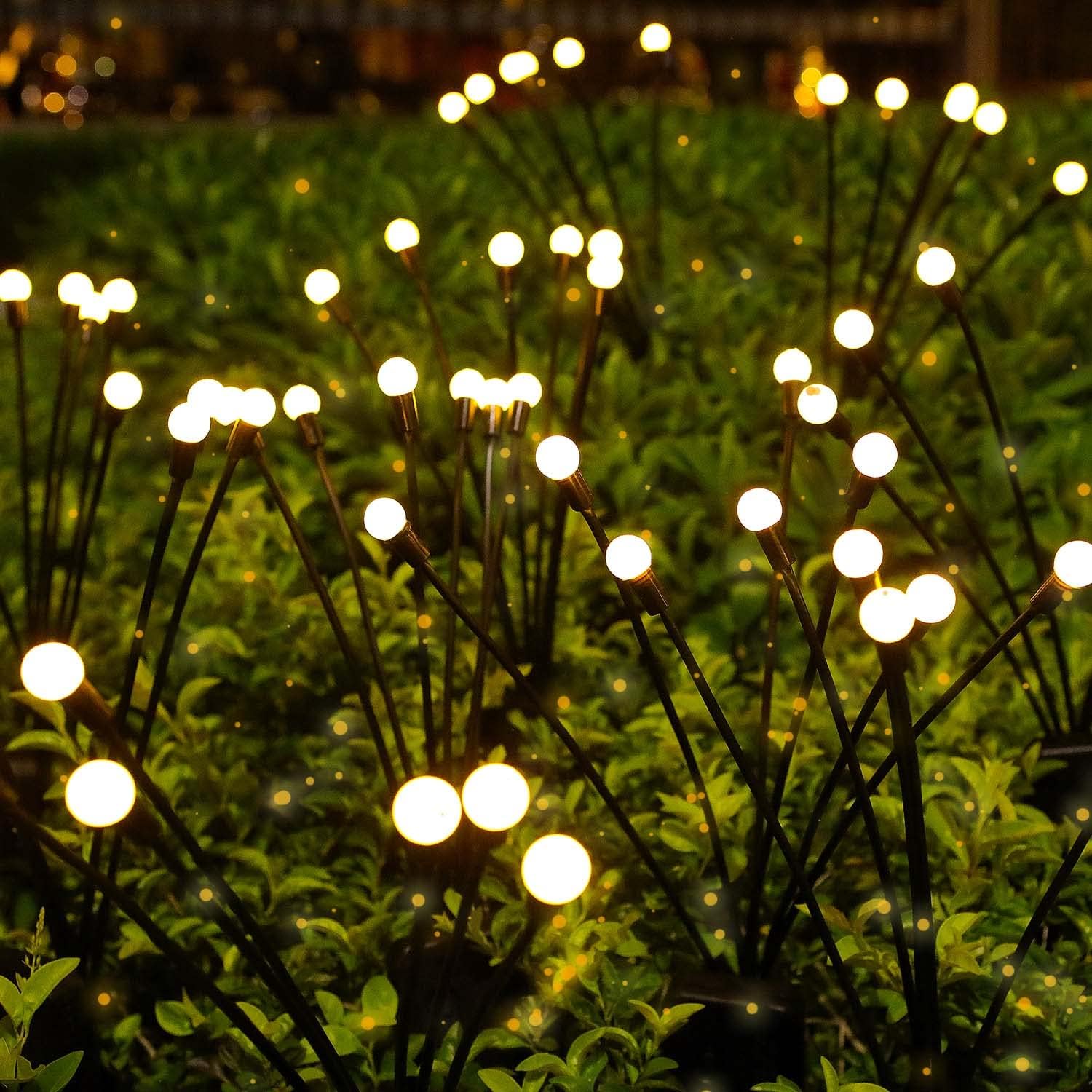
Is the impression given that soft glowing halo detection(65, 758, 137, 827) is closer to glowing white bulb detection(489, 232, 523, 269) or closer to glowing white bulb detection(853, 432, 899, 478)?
glowing white bulb detection(853, 432, 899, 478)

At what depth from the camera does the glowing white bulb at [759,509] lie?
4.14 feet

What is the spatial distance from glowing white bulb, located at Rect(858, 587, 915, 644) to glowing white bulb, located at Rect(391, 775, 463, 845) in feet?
1.42

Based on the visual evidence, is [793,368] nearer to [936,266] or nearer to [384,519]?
[936,266]

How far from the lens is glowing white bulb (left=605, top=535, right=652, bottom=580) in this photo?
4.20ft

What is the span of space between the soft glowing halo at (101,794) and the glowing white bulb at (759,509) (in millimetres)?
695

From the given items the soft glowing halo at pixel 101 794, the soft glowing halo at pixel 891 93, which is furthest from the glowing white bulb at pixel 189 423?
the soft glowing halo at pixel 891 93

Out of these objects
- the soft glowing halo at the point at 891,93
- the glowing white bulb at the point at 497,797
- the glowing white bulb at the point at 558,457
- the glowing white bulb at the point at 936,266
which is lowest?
the glowing white bulb at the point at 497,797

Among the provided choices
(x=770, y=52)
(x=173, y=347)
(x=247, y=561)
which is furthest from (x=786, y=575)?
(x=770, y=52)

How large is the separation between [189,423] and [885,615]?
87 centimetres

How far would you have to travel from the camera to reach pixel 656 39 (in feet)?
10.4

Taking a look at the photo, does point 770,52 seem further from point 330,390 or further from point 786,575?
point 786,575

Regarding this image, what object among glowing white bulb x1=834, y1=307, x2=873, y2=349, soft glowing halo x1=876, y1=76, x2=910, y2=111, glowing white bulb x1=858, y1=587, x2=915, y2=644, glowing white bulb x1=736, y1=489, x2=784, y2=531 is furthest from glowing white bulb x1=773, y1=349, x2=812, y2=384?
soft glowing halo x1=876, y1=76, x2=910, y2=111

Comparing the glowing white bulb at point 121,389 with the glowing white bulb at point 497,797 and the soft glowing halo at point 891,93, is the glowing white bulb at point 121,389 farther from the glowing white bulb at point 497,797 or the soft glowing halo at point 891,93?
the soft glowing halo at point 891,93

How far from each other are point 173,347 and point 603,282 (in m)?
2.71
